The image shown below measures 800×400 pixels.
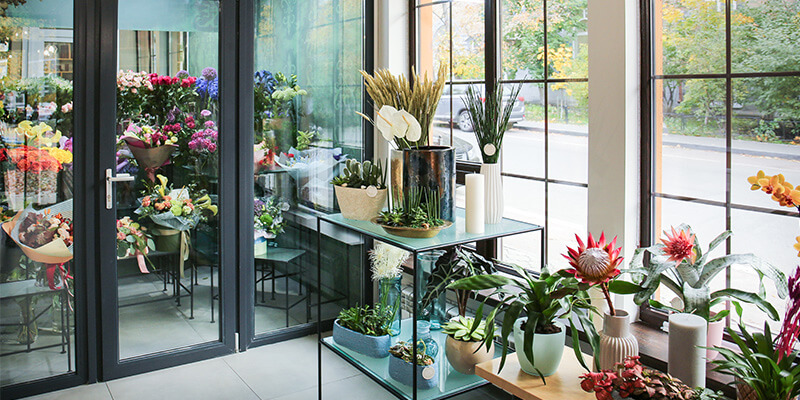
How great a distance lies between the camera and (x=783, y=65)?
223 centimetres

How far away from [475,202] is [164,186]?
74.0 inches

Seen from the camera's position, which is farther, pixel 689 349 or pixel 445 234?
pixel 445 234

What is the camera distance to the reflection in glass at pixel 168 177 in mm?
3459

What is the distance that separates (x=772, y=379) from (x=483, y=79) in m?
2.13

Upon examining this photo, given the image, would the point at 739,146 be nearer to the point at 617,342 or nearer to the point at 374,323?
the point at 617,342

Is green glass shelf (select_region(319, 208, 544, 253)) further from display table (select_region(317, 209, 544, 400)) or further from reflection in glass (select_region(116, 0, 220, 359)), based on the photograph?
reflection in glass (select_region(116, 0, 220, 359))

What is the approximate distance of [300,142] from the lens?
400 centimetres

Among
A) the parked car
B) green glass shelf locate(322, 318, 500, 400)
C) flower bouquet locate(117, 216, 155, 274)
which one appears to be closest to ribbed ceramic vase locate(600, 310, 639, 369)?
green glass shelf locate(322, 318, 500, 400)

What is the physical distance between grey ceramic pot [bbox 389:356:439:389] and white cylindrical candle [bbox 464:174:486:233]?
22.2 inches

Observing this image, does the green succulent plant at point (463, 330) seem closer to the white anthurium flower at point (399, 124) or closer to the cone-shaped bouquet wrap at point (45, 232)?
the white anthurium flower at point (399, 124)

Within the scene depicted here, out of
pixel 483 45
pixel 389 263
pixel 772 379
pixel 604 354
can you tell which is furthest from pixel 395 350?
pixel 483 45

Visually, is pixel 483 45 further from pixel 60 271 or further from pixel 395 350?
pixel 60 271

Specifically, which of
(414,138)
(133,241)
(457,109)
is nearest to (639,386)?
(414,138)

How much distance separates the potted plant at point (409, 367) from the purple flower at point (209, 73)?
187 centimetres
